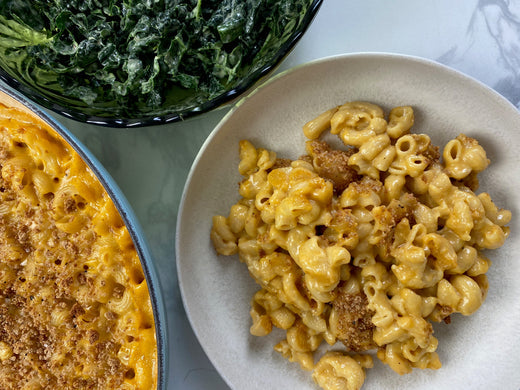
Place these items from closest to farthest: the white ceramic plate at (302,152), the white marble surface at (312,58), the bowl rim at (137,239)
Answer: the bowl rim at (137,239) < the white ceramic plate at (302,152) < the white marble surface at (312,58)

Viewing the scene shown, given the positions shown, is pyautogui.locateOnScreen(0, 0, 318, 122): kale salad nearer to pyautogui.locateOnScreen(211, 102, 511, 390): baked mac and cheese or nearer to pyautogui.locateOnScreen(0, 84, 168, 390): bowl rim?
pyautogui.locateOnScreen(0, 84, 168, 390): bowl rim

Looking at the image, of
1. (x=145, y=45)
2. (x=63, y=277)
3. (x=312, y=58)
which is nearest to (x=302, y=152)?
(x=312, y=58)

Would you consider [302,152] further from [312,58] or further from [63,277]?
[63,277]

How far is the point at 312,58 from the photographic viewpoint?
4.64 feet

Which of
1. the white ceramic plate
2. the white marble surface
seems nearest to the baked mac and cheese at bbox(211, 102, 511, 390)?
the white ceramic plate

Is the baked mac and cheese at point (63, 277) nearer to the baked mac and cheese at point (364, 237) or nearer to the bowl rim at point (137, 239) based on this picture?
the bowl rim at point (137, 239)

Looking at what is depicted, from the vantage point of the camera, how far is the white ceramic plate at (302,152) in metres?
1.25

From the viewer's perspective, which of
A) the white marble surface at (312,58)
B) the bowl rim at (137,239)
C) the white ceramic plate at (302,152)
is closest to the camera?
the bowl rim at (137,239)

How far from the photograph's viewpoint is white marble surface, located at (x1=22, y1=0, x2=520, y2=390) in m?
1.39

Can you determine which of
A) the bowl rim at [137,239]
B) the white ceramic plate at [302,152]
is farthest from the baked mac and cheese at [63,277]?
the white ceramic plate at [302,152]

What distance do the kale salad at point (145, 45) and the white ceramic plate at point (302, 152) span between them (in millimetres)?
148

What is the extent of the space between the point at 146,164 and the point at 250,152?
329mm

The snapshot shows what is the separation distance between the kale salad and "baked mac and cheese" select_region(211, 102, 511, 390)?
9.3 inches

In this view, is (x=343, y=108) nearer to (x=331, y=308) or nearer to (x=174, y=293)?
(x=331, y=308)
